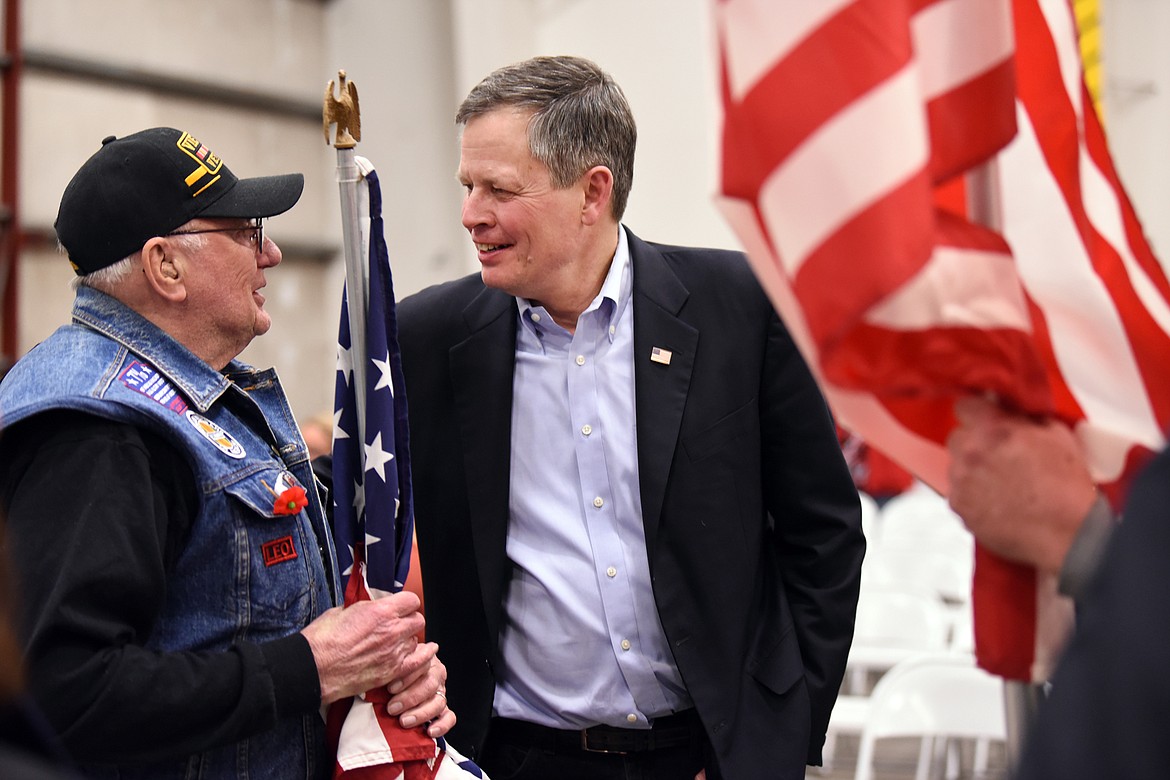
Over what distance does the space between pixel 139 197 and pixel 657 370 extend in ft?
3.19

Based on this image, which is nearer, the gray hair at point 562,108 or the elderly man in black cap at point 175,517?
the elderly man in black cap at point 175,517

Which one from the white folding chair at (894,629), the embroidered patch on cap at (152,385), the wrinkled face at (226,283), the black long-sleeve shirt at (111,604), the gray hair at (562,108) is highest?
the gray hair at (562,108)

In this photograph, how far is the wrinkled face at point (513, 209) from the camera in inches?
85.6

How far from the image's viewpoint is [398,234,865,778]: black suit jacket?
6.93 ft

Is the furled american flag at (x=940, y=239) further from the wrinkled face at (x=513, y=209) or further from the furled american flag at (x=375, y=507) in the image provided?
the wrinkled face at (x=513, y=209)

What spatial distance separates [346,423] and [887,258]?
1.08 metres

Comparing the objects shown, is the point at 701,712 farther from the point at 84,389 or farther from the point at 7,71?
the point at 7,71

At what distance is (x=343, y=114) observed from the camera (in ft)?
5.99

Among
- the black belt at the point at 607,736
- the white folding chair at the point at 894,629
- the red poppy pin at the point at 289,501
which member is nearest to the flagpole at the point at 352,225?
the red poppy pin at the point at 289,501

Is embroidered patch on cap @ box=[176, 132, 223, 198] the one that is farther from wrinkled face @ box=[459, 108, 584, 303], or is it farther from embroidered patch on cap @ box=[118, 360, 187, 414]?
wrinkled face @ box=[459, 108, 584, 303]

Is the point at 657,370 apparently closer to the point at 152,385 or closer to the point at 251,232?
the point at 251,232

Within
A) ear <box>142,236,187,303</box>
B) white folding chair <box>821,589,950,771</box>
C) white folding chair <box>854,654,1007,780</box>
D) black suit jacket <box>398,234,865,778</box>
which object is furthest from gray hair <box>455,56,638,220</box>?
white folding chair <box>821,589,950,771</box>

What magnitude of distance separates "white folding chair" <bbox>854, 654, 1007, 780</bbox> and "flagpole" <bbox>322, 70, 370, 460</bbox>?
2296mm

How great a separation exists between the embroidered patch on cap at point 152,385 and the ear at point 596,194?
0.89 meters
